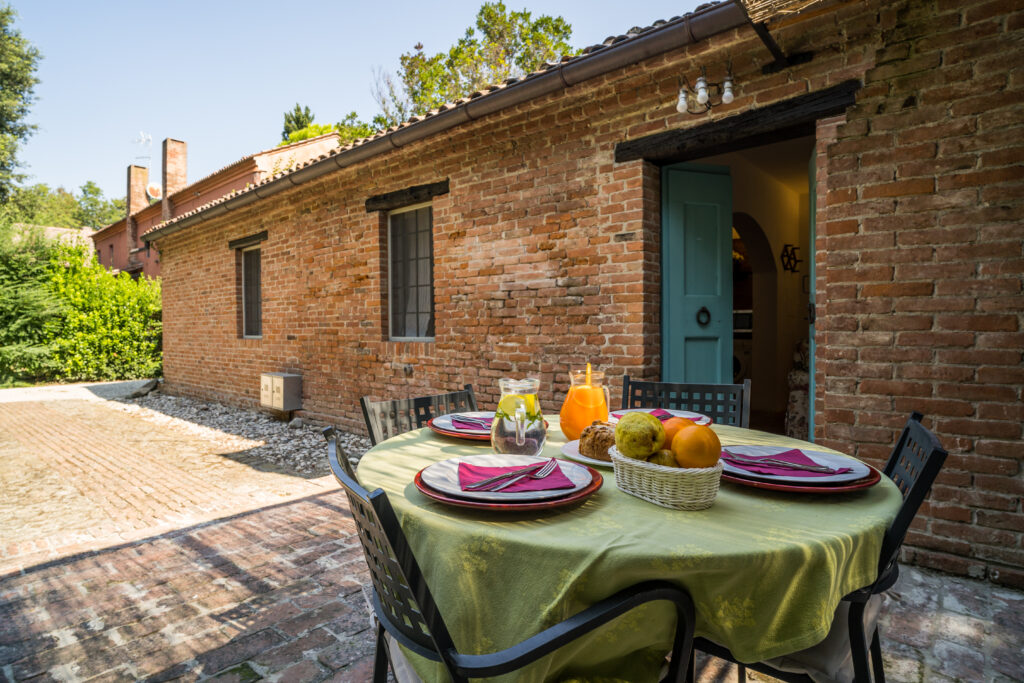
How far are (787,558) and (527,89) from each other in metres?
3.74

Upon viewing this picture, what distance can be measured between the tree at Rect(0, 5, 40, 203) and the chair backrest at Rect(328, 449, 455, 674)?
23.3 meters


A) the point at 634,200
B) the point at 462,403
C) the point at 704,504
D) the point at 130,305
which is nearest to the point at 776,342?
the point at 634,200

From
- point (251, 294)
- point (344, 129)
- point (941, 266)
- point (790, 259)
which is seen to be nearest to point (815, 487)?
point (941, 266)

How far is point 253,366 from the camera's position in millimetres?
7719

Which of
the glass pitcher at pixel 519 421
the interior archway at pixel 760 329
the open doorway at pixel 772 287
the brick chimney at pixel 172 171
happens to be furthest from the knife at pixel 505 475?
the brick chimney at pixel 172 171

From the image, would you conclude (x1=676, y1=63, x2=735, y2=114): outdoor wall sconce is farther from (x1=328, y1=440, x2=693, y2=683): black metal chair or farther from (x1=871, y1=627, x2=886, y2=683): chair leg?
(x1=328, y1=440, x2=693, y2=683): black metal chair

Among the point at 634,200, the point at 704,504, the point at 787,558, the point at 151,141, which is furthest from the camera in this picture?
the point at 151,141

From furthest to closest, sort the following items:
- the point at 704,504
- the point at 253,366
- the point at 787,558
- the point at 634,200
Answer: the point at 253,366, the point at 634,200, the point at 704,504, the point at 787,558

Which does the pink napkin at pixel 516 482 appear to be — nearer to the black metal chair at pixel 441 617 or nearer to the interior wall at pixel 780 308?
the black metal chair at pixel 441 617

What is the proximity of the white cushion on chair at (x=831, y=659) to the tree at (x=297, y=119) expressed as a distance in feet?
97.1

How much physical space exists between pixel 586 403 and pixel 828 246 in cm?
210

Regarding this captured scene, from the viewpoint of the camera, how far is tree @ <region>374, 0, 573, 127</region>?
19.2m

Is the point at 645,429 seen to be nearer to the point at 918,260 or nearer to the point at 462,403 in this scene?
the point at 462,403

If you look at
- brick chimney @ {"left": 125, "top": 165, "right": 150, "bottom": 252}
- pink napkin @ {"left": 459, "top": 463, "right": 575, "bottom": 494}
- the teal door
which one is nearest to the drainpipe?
the teal door
